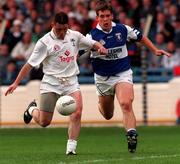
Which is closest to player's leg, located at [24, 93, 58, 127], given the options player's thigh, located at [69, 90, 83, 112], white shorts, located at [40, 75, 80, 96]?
white shorts, located at [40, 75, 80, 96]

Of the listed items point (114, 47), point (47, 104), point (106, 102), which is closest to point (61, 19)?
point (114, 47)

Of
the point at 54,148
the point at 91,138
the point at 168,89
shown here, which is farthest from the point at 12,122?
the point at 54,148

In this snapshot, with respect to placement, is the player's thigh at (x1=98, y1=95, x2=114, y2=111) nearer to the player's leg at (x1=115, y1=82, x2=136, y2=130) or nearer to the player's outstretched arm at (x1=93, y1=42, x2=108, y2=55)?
Answer: the player's leg at (x1=115, y1=82, x2=136, y2=130)

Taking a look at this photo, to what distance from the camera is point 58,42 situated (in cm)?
1462

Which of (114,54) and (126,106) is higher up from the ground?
(114,54)

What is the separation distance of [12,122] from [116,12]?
424cm

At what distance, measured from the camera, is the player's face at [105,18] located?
15.0 metres

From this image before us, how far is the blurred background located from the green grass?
1685 mm

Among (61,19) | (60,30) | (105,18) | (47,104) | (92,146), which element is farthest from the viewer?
(92,146)

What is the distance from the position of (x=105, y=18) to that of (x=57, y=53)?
1064mm

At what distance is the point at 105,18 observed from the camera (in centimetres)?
1512

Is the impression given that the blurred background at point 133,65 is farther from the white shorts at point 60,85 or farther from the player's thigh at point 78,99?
the player's thigh at point 78,99

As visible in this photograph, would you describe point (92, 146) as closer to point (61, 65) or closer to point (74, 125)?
point (74, 125)

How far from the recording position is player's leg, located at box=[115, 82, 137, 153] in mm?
14586
